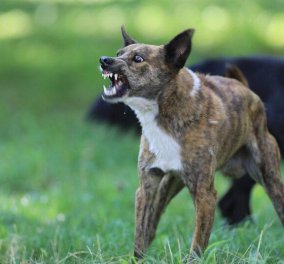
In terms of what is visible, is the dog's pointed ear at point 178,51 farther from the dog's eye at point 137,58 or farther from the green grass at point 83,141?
the green grass at point 83,141

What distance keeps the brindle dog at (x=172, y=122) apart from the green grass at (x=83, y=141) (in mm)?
305

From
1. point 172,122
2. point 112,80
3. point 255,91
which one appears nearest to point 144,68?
point 112,80

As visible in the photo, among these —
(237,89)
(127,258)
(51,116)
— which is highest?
(237,89)

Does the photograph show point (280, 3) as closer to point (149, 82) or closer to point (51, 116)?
point (51, 116)

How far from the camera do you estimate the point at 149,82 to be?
5.79 m

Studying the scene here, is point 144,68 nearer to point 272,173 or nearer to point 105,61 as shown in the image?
point 105,61

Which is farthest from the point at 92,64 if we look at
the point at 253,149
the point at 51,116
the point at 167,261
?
the point at 167,261

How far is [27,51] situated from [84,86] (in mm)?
1421

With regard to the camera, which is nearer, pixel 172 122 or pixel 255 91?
pixel 172 122

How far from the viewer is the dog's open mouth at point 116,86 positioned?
566cm

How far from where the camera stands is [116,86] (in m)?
5.73

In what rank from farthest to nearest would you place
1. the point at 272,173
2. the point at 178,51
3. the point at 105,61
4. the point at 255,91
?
the point at 255,91 < the point at 272,173 < the point at 178,51 < the point at 105,61

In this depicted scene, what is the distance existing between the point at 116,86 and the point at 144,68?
8.2 inches

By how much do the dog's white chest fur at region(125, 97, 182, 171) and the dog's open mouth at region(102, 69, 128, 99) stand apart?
75mm
